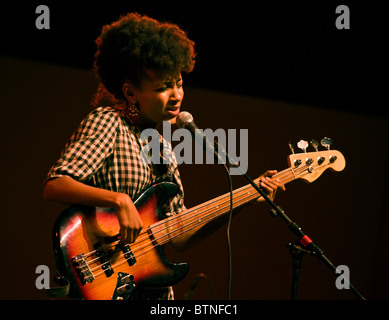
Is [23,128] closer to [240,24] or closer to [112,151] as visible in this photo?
[112,151]

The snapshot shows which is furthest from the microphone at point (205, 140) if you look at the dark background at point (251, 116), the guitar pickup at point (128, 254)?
the dark background at point (251, 116)

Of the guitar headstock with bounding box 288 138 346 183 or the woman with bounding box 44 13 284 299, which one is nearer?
the woman with bounding box 44 13 284 299

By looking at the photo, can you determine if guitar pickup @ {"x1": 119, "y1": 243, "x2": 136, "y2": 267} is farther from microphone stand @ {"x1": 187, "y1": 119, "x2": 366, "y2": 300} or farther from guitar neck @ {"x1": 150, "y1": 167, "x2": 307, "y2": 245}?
microphone stand @ {"x1": 187, "y1": 119, "x2": 366, "y2": 300}

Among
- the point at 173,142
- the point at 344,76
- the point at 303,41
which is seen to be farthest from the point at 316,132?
the point at 173,142

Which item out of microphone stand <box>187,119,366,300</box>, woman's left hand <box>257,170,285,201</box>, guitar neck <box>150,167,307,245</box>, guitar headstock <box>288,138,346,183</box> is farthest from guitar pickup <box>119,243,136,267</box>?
guitar headstock <box>288,138,346,183</box>

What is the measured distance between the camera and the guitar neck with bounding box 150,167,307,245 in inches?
63.5

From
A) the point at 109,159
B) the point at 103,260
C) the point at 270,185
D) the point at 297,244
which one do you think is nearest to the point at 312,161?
the point at 270,185

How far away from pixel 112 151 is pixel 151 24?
66 cm

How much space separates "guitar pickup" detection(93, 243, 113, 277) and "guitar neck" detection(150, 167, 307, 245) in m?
0.22

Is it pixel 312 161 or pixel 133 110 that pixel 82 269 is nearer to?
pixel 133 110

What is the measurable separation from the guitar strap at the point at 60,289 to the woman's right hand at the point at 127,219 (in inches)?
9.4

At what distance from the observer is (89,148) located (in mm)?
1433

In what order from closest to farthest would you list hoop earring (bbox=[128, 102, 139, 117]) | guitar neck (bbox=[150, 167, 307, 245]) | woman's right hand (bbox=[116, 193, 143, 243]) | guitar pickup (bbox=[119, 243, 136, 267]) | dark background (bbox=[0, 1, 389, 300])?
woman's right hand (bbox=[116, 193, 143, 243]) < guitar pickup (bbox=[119, 243, 136, 267]) < guitar neck (bbox=[150, 167, 307, 245]) < hoop earring (bbox=[128, 102, 139, 117]) < dark background (bbox=[0, 1, 389, 300])

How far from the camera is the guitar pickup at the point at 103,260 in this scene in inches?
55.8
